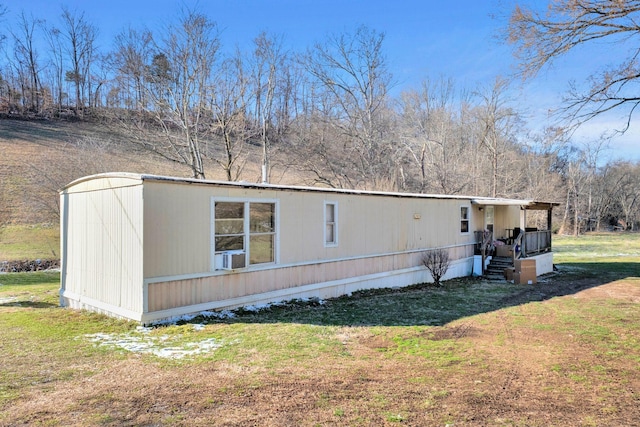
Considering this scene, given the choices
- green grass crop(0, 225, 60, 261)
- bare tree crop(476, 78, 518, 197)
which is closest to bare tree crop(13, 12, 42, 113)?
green grass crop(0, 225, 60, 261)

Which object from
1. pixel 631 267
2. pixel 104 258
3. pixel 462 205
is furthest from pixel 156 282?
pixel 631 267

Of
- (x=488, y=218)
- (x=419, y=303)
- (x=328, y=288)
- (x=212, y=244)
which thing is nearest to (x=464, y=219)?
(x=488, y=218)

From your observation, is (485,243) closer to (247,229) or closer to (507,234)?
(507,234)

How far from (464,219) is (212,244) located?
9.67 m

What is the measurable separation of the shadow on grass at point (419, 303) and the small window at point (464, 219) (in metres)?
1.84

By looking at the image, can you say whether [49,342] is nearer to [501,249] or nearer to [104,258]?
[104,258]

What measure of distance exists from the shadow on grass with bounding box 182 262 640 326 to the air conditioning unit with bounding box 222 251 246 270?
2.78ft

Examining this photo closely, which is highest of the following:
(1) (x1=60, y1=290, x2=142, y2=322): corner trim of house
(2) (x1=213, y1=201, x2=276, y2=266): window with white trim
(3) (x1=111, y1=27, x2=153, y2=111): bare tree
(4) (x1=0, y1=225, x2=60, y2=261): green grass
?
(3) (x1=111, y1=27, x2=153, y2=111): bare tree

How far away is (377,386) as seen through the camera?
14.5ft

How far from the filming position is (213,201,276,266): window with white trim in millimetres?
7746

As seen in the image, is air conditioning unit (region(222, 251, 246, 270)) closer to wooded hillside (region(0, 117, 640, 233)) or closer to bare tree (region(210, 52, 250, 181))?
bare tree (region(210, 52, 250, 181))

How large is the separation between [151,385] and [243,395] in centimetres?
101

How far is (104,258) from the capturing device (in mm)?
7535

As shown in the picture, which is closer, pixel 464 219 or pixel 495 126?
pixel 464 219
